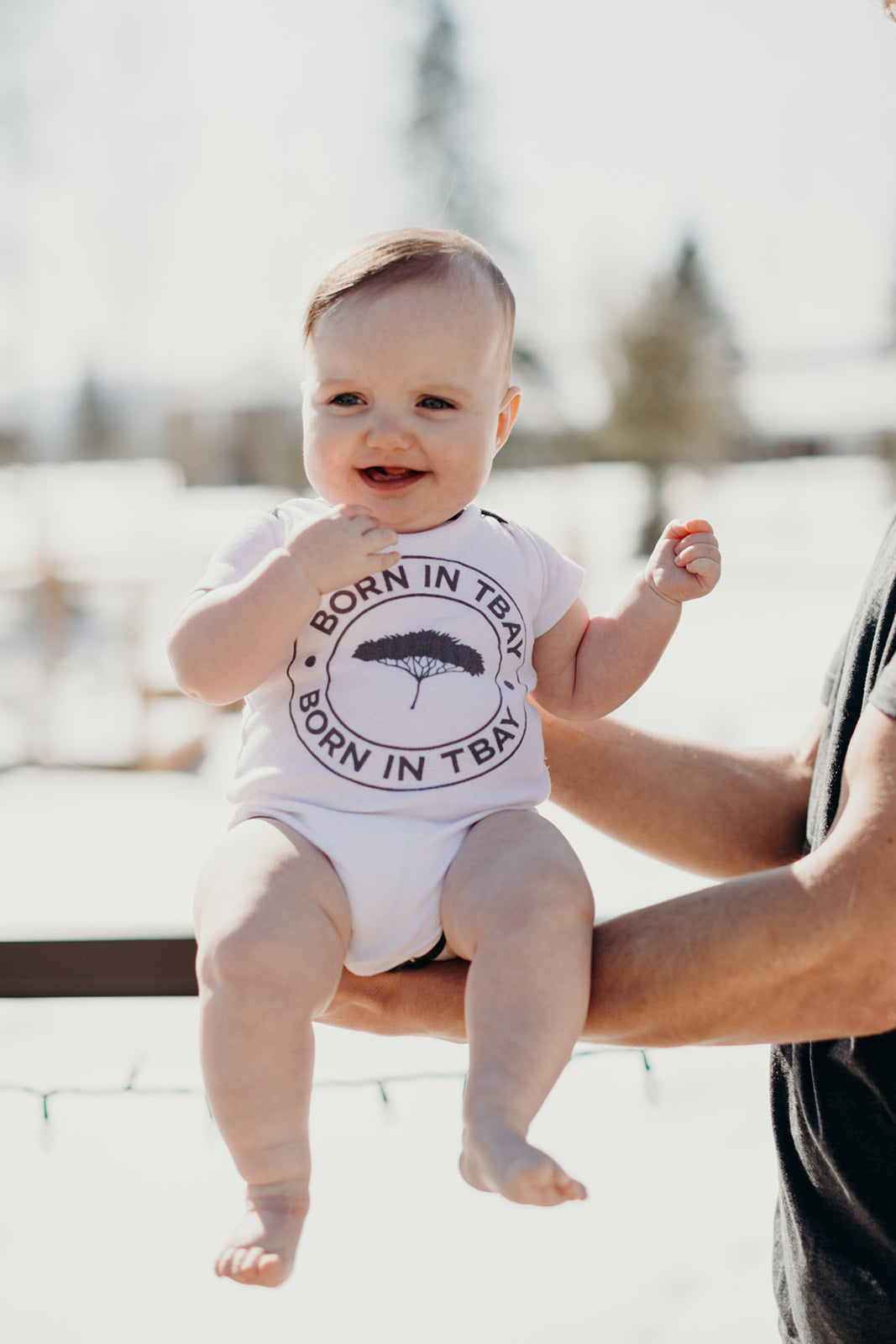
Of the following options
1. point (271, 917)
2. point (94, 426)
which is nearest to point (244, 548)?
point (271, 917)

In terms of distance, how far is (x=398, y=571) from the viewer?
1.20m

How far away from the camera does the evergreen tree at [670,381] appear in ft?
52.0

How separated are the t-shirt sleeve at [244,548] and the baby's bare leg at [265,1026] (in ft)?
0.92

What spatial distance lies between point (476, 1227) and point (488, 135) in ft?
Result: 43.6

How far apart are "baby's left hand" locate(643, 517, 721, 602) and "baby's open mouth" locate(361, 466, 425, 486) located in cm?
26

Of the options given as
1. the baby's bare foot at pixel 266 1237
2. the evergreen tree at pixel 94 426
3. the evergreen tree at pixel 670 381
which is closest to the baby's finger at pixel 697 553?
the baby's bare foot at pixel 266 1237

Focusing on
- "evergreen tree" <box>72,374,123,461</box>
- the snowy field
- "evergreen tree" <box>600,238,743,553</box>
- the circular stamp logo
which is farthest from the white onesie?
"evergreen tree" <box>600,238,743,553</box>

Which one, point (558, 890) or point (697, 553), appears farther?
point (697, 553)

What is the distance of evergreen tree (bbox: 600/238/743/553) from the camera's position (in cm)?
1585

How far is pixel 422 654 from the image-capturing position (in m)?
1.18

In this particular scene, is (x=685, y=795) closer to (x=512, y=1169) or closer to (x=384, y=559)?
(x=384, y=559)

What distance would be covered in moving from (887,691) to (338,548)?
1.62 feet

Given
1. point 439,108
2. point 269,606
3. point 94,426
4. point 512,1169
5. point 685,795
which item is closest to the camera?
point 512,1169

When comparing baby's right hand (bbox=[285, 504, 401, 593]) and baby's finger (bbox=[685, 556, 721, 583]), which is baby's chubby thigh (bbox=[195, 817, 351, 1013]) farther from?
baby's finger (bbox=[685, 556, 721, 583])
